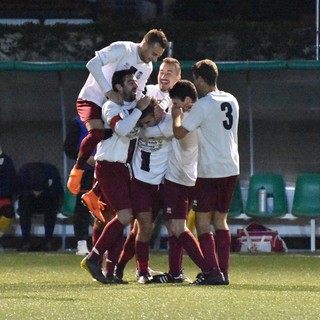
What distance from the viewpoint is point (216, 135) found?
1089 cm

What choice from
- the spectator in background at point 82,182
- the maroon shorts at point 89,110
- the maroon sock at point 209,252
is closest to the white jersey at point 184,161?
the maroon sock at point 209,252

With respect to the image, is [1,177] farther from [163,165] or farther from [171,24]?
[171,24]

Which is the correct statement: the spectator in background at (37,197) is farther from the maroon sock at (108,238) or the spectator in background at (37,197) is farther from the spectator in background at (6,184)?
the maroon sock at (108,238)

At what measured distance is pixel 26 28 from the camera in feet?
68.1

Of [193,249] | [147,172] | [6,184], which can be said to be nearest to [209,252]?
[193,249]

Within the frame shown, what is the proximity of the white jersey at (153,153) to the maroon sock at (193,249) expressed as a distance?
0.50 meters

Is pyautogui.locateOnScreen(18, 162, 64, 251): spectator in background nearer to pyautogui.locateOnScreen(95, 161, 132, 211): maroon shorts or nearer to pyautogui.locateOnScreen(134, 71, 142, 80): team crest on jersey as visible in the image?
pyautogui.locateOnScreen(134, 71, 142, 80): team crest on jersey

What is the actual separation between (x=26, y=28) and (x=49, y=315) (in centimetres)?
1255

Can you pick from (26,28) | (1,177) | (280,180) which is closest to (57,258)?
(1,177)

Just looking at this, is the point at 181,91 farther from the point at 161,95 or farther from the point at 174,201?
the point at 174,201

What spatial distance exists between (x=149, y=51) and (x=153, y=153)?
842mm

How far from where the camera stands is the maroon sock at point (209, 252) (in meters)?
10.9

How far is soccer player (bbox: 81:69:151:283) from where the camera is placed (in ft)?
36.0

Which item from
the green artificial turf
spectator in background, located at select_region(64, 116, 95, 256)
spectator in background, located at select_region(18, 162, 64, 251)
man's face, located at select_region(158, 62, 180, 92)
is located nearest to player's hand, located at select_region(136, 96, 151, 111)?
man's face, located at select_region(158, 62, 180, 92)
